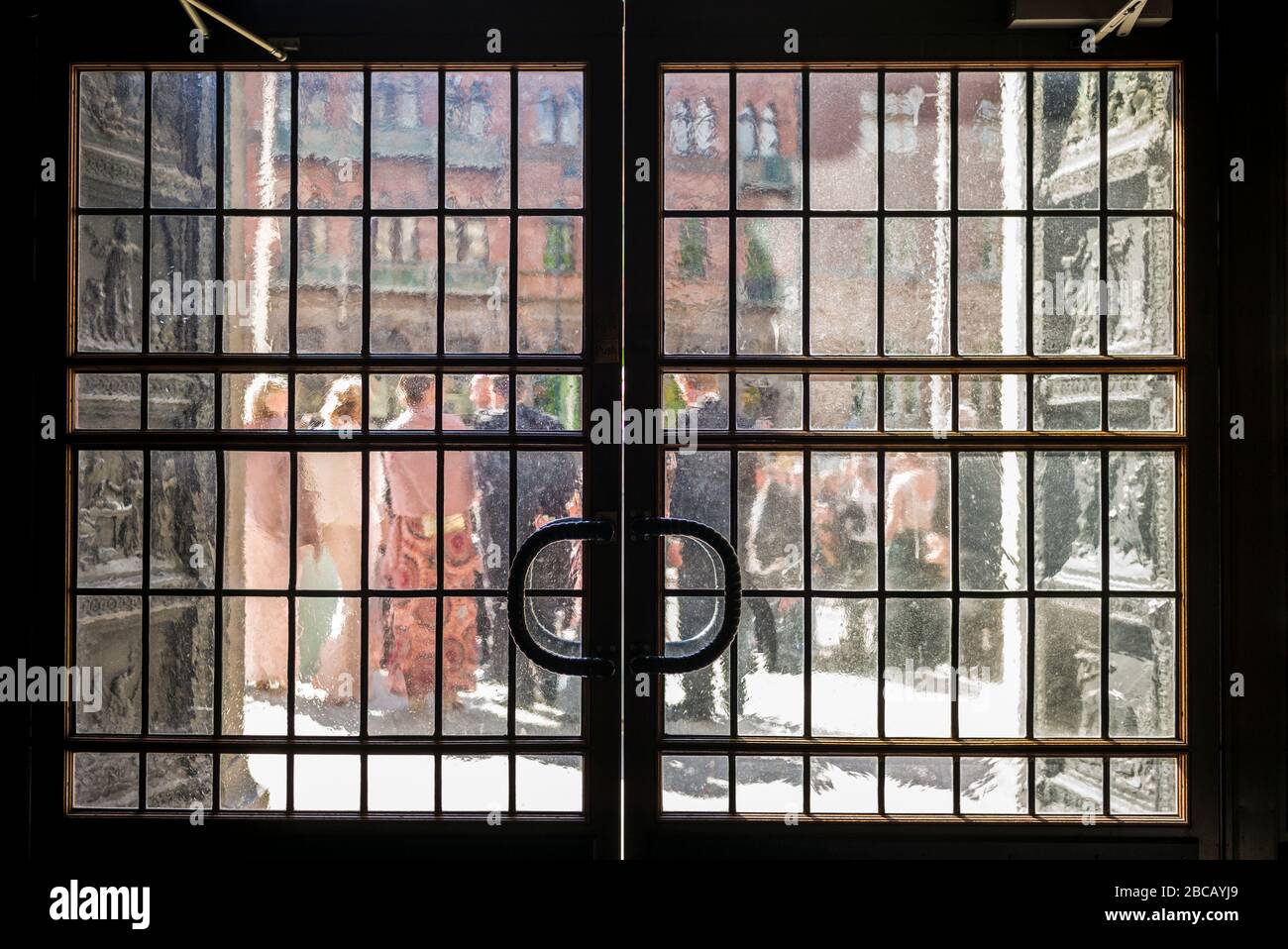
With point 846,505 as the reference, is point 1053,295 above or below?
above

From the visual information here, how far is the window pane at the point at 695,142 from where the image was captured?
2.15m

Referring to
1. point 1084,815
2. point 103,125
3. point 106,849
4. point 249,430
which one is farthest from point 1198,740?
point 103,125

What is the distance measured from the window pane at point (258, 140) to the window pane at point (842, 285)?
4.56 feet

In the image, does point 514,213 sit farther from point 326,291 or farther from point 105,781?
point 105,781

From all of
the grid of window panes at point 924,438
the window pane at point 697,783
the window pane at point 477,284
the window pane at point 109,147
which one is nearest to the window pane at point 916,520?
the grid of window panes at point 924,438

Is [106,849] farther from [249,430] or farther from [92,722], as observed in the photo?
[249,430]

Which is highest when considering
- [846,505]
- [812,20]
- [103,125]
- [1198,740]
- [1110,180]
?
[812,20]

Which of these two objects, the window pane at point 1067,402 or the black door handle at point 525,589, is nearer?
the black door handle at point 525,589

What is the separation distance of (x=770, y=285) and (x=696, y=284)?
194 mm

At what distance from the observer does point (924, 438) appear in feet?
7.07

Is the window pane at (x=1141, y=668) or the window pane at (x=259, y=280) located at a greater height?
the window pane at (x=259, y=280)

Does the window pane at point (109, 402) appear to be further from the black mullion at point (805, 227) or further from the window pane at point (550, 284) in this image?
the black mullion at point (805, 227)

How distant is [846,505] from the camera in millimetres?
2166
